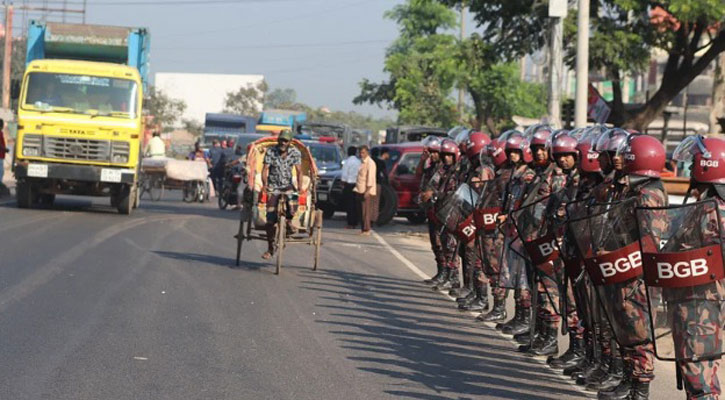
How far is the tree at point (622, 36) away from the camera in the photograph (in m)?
29.1

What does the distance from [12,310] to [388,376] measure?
4.01 metres

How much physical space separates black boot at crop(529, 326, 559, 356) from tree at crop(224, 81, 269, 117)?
358ft

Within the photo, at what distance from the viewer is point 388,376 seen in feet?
31.8

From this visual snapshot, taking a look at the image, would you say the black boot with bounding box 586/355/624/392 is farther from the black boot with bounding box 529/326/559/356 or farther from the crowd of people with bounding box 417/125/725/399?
the black boot with bounding box 529/326/559/356

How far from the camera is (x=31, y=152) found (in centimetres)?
2538

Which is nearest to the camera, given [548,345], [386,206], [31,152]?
[548,345]

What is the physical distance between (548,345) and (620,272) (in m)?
2.67

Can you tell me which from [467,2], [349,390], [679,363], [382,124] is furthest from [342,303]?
[382,124]

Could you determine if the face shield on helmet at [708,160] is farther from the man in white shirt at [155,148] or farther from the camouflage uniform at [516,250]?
the man in white shirt at [155,148]

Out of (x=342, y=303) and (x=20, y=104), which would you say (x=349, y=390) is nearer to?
(x=342, y=303)

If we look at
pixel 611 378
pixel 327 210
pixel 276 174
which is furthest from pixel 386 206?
pixel 611 378

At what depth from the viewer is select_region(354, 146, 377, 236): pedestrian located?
1022 inches

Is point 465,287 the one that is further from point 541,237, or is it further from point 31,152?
point 31,152

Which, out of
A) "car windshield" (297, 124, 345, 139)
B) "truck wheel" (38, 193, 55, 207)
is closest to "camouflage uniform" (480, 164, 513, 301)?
"truck wheel" (38, 193, 55, 207)
